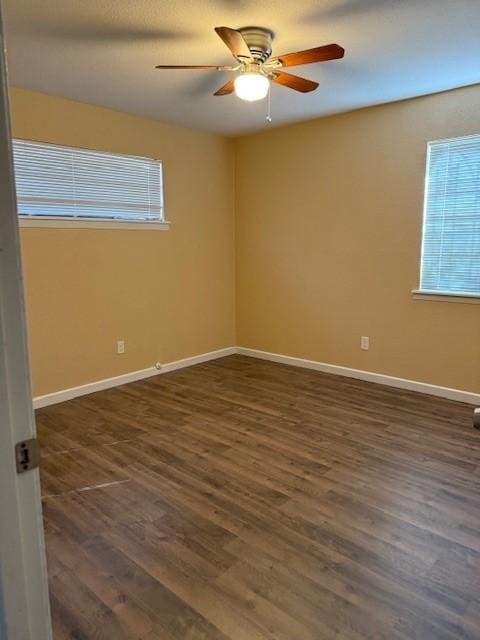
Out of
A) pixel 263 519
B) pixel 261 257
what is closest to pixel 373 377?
pixel 261 257

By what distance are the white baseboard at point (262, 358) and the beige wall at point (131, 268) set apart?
2.5 inches

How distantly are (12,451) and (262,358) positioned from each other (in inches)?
174

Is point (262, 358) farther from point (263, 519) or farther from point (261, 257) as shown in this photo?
point (263, 519)

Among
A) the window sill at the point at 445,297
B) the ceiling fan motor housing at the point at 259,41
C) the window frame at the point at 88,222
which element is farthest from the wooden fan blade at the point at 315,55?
the window sill at the point at 445,297

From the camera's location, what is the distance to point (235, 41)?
2.11 metres

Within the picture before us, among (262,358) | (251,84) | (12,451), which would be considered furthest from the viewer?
(262,358)

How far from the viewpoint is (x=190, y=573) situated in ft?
5.86

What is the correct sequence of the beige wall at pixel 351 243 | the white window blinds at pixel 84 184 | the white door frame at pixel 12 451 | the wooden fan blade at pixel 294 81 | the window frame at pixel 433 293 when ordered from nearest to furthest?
the white door frame at pixel 12 451
the wooden fan blade at pixel 294 81
the white window blinds at pixel 84 184
the window frame at pixel 433 293
the beige wall at pixel 351 243

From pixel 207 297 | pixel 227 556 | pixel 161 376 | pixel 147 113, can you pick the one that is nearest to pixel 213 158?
pixel 147 113

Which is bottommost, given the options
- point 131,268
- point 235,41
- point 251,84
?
point 131,268

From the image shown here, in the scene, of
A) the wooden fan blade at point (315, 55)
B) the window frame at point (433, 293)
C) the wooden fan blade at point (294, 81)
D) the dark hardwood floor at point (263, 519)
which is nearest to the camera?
the dark hardwood floor at point (263, 519)

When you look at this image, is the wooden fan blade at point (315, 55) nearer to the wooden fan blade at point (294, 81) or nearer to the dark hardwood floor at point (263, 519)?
the wooden fan blade at point (294, 81)

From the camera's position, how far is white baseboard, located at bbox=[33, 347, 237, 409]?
3688mm

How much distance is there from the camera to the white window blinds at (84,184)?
341cm
